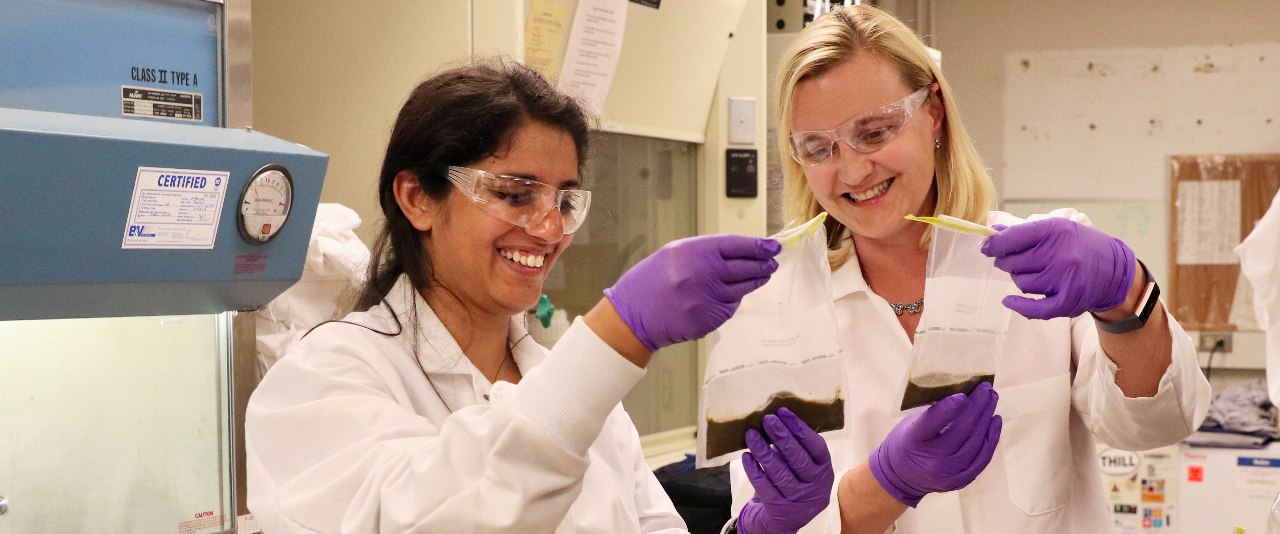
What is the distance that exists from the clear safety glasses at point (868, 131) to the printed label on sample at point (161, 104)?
3.10ft

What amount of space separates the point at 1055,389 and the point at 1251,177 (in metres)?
3.91

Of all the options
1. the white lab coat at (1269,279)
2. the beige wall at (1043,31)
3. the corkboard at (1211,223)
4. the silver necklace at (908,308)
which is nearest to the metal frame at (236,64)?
the silver necklace at (908,308)

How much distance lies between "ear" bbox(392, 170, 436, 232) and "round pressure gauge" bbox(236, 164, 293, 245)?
0.64 ft

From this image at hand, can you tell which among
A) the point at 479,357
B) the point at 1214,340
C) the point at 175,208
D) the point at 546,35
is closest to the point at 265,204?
the point at 175,208

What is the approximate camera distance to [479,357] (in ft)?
5.17

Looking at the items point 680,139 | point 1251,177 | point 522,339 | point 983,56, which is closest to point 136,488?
point 522,339

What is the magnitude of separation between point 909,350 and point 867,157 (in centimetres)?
32

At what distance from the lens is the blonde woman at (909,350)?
5.07ft

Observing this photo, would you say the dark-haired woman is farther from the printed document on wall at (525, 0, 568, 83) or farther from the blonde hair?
the printed document on wall at (525, 0, 568, 83)

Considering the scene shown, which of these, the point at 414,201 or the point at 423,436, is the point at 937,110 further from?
the point at 423,436

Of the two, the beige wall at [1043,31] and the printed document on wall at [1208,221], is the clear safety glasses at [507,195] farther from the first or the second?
the printed document on wall at [1208,221]

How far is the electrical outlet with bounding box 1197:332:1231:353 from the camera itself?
5.00 meters

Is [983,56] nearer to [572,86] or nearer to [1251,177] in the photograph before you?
[1251,177]

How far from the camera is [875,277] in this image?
1.87 meters
